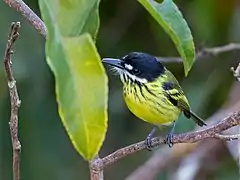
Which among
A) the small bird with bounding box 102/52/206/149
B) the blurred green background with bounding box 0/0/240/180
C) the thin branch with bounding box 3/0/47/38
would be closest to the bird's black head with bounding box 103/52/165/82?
the small bird with bounding box 102/52/206/149

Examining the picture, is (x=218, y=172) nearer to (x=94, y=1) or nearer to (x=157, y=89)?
(x=157, y=89)

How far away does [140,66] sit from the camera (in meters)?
1.97

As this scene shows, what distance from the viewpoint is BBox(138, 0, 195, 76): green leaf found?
0.85 metres

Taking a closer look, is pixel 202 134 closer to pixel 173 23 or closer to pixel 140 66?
pixel 173 23

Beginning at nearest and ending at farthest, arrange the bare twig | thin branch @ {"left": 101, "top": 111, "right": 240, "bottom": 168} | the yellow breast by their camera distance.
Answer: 1. thin branch @ {"left": 101, "top": 111, "right": 240, "bottom": 168}
2. the yellow breast
3. the bare twig

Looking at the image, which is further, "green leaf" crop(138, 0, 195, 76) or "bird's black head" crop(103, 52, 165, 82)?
"bird's black head" crop(103, 52, 165, 82)

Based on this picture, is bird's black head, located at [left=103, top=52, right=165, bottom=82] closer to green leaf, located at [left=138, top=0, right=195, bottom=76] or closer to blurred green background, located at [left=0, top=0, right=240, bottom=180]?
blurred green background, located at [left=0, top=0, right=240, bottom=180]

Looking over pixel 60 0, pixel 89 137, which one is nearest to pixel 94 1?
pixel 60 0

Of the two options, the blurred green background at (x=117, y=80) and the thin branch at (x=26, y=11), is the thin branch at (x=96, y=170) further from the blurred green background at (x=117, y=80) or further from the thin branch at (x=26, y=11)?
the blurred green background at (x=117, y=80)

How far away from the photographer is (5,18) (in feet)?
7.86

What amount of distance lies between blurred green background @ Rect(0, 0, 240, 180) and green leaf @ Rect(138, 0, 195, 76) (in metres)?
1.43

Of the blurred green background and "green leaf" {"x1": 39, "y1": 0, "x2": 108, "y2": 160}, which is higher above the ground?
"green leaf" {"x1": 39, "y1": 0, "x2": 108, "y2": 160}

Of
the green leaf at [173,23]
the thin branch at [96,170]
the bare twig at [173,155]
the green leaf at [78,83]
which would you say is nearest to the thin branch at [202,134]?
the thin branch at [96,170]

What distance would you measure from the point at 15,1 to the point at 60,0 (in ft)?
1.45
